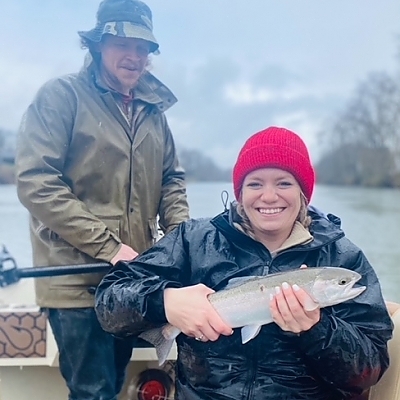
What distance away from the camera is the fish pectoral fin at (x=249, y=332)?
1.80 m

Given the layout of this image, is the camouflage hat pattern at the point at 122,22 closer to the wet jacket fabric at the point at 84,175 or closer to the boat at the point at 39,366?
the wet jacket fabric at the point at 84,175

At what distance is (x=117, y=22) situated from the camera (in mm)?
2457

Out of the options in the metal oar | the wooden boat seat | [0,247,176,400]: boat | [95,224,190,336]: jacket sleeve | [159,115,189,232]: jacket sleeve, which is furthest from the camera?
[0,247,176,400]: boat

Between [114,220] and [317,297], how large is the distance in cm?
107

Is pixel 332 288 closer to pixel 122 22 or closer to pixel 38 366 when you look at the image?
pixel 122 22

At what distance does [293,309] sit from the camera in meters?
1.70

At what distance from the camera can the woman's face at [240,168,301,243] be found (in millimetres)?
1985

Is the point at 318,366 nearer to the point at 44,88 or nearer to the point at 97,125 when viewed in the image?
the point at 97,125

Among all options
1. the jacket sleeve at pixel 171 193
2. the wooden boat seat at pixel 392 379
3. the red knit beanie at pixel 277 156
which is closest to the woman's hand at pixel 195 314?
the red knit beanie at pixel 277 156

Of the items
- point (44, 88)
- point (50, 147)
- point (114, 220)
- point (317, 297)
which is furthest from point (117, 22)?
point (317, 297)

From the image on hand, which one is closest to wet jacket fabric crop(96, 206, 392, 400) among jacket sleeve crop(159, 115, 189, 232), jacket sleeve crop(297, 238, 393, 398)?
jacket sleeve crop(297, 238, 393, 398)

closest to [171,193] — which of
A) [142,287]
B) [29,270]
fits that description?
[29,270]

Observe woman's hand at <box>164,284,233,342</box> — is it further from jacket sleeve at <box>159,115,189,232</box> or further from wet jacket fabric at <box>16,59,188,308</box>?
jacket sleeve at <box>159,115,189,232</box>

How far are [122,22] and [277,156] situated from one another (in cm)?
95
